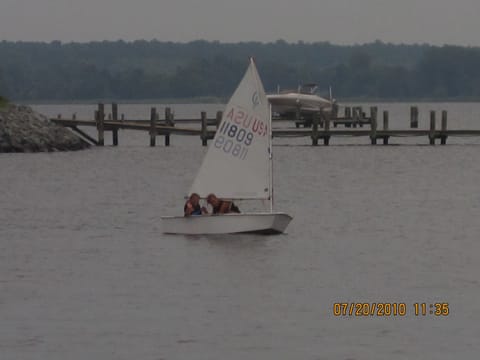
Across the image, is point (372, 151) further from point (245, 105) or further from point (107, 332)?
point (107, 332)

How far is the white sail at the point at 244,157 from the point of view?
35469mm

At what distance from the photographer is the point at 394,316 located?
25000 millimetres

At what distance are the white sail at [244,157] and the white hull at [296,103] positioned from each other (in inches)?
2516

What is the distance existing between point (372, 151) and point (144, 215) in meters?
36.0

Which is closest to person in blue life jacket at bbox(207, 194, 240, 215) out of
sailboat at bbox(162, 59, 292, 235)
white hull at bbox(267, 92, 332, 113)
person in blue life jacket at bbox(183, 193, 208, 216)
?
sailboat at bbox(162, 59, 292, 235)

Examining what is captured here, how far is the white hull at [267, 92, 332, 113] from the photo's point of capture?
3930 inches

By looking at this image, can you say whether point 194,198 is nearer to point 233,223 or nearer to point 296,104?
point 233,223

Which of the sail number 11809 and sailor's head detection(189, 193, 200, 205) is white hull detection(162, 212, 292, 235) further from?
the sail number 11809
